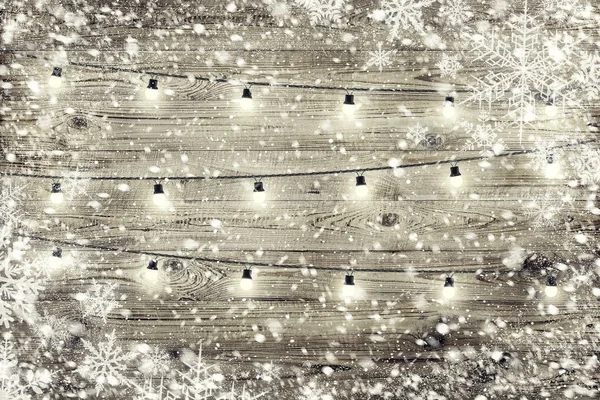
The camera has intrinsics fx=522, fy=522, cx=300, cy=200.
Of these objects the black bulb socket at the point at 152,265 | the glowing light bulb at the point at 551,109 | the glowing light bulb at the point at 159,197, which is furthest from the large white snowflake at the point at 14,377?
the glowing light bulb at the point at 551,109

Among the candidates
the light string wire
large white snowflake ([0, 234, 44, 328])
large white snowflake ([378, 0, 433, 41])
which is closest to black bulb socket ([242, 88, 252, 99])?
the light string wire

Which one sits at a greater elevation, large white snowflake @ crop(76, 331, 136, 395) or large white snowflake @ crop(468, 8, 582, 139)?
large white snowflake @ crop(468, 8, 582, 139)

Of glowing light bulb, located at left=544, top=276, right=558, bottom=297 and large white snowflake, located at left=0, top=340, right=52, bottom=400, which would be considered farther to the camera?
large white snowflake, located at left=0, top=340, right=52, bottom=400

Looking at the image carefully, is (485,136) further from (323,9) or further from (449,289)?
(323,9)

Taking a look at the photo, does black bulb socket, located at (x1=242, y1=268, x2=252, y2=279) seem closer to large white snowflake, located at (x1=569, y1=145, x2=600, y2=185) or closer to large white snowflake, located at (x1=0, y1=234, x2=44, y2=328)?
large white snowflake, located at (x1=0, y1=234, x2=44, y2=328)

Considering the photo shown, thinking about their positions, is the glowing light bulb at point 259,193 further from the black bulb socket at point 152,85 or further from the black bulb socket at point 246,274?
the black bulb socket at point 152,85

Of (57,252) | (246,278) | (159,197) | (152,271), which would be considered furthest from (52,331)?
(246,278)
